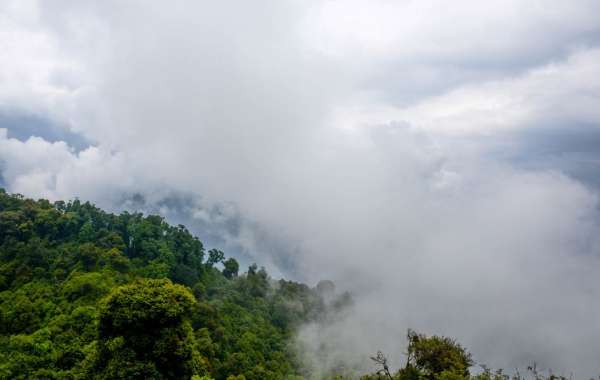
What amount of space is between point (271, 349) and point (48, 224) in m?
39.6

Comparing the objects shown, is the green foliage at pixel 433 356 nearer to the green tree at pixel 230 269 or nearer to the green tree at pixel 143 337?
the green tree at pixel 143 337

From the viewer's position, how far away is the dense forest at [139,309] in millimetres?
27172

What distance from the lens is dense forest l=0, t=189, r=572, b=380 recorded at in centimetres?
2717

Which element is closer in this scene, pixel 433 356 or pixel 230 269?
pixel 433 356

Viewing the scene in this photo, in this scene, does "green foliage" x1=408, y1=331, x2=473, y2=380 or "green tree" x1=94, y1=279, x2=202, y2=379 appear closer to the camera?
"green tree" x1=94, y1=279, x2=202, y2=379

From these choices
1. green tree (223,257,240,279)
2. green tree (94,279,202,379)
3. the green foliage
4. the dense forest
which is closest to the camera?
green tree (94,279,202,379)

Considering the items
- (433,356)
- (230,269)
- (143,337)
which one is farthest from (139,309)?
(230,269)

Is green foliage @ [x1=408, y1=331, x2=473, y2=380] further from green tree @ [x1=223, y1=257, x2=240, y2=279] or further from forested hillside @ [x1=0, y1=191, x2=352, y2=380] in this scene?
green tree @ [x1=223, y1=257, x2=240, y2=279]

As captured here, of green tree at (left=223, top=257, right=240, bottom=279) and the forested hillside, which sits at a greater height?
green tree at (left=223, top=257, right=240, bottom=279)

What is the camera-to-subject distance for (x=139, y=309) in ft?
88.3

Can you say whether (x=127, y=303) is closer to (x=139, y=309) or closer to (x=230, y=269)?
(x=139, y=309)

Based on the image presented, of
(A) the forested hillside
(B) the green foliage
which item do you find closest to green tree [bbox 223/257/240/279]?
(A) the forested hillside

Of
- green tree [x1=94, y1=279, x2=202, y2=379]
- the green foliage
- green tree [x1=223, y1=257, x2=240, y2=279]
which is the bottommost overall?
green tree [x1=94, y1=279, x2=202, y2=379]

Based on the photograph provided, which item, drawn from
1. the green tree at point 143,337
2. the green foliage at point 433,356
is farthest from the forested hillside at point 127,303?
the green foliage at point 433,356
